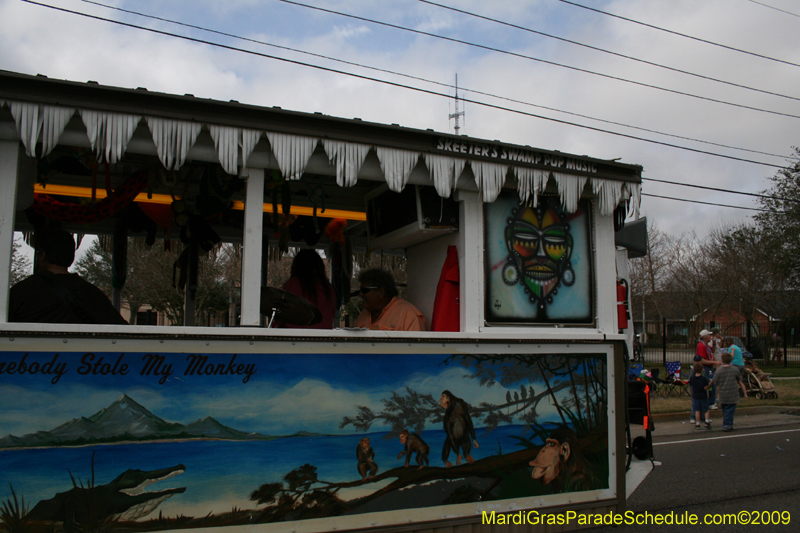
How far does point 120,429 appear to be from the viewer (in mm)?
2904

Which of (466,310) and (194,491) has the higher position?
(466,310)

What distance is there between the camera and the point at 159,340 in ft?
9.78

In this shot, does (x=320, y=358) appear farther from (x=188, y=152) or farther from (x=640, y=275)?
(x=640, y=275)

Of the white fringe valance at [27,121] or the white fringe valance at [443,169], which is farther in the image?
the white fringe valance at [443,169]

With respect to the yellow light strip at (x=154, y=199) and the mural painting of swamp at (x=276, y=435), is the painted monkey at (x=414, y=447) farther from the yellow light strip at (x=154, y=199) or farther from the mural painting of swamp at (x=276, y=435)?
the yellow light strip at (x=154, y=199)

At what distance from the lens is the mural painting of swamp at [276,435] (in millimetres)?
2803

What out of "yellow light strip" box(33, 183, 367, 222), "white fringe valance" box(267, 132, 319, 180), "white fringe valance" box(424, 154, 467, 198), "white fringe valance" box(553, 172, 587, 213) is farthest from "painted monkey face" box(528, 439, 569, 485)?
"yellow light strip" box(33, 183, 367, 222)

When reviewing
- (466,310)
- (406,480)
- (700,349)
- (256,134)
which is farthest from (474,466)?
(700,349)

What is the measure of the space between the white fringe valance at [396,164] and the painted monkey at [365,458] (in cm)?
150

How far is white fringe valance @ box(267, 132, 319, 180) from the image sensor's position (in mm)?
3350

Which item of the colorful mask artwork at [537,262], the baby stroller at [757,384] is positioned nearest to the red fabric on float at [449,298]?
the colorful mask artwork at [537,262]

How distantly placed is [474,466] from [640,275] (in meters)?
30.3

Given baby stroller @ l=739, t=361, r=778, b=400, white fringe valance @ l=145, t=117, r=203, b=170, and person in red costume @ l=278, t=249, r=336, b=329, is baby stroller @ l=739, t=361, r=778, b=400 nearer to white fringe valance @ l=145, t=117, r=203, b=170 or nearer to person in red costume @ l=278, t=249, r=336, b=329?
person in red costume @ l=278, t=249, r=336, b=329

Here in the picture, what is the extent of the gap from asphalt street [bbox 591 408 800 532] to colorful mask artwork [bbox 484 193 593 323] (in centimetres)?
205
